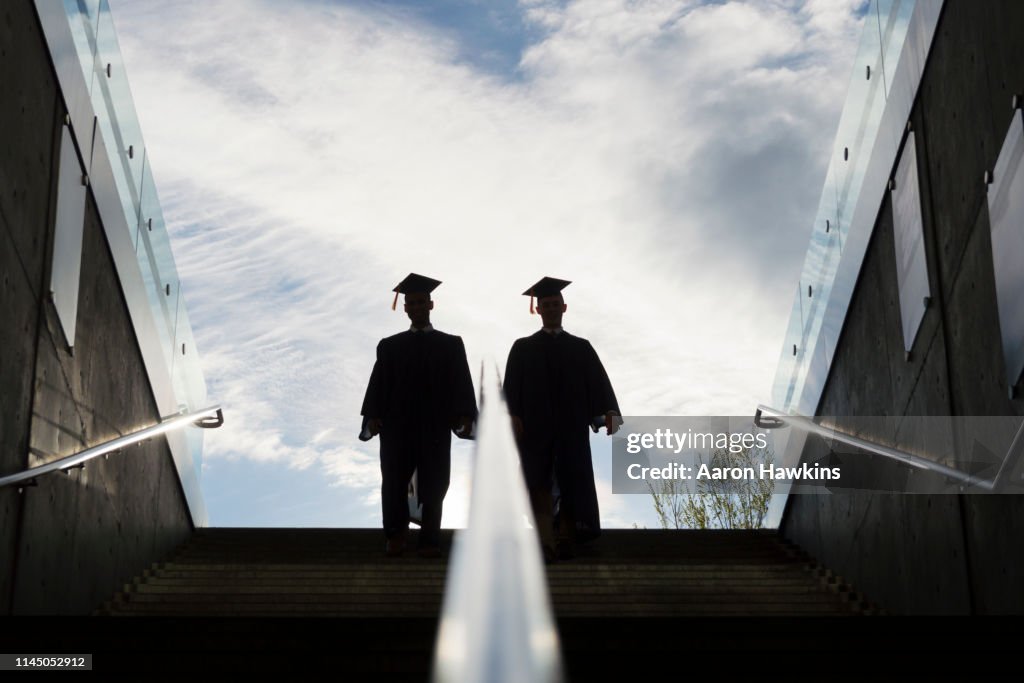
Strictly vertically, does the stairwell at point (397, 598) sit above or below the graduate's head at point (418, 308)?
below

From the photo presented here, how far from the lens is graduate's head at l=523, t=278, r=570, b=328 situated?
8523 millimetres

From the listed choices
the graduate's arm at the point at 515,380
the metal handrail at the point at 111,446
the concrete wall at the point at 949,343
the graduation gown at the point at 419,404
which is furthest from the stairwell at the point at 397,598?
the graduate's arm at the point at 515,380

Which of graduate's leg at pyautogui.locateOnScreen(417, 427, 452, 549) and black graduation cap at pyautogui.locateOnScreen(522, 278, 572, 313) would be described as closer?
graduate's leg at pyautogui.locateOnScreen(417, 427, 452, 549)

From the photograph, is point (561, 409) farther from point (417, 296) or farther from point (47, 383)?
point (47, 383)

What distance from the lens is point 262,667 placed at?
4070 mm

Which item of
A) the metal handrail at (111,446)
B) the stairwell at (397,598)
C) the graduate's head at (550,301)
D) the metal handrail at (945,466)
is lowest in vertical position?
the stairwell at (397,598)

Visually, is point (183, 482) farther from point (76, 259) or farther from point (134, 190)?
point (76, 259)

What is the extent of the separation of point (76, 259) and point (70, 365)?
580mm

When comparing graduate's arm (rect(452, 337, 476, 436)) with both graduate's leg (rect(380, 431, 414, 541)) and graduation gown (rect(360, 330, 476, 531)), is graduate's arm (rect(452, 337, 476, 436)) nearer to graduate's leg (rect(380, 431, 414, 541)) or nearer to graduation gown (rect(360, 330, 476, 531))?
graduation gown (rect(360, 330, 476, 531))

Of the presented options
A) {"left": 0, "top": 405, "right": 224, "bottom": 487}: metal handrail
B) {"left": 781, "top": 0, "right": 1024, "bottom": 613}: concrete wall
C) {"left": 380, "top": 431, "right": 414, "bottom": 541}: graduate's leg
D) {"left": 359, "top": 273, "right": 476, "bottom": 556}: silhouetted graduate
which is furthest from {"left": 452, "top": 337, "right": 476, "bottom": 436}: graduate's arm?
{"left": 781, "top": 0, "right": 1024, "bottom": 613}: concrete wall

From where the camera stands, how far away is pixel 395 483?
820 centimetres

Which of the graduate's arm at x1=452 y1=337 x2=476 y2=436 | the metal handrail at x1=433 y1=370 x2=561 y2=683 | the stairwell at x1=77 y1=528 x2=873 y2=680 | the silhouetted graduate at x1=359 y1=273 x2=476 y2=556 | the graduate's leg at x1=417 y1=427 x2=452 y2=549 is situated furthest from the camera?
the graduate's arm at x1=452 y1=337 x2=476 y2=436

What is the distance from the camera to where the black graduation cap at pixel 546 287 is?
846cm

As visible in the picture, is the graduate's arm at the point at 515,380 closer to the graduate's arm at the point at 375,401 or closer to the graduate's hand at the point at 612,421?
the graduate's hand at the point at 612,421
